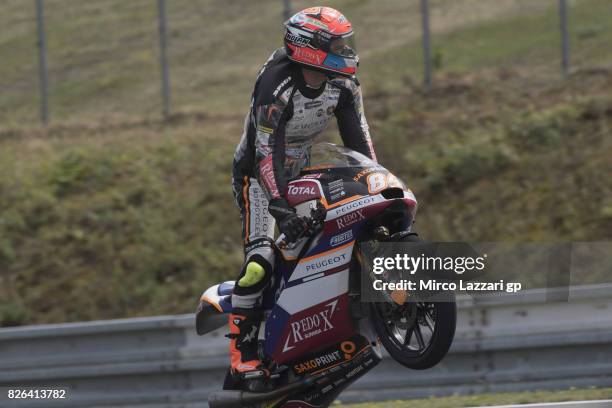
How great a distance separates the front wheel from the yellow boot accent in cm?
79

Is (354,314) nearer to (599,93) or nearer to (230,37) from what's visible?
(599,93)

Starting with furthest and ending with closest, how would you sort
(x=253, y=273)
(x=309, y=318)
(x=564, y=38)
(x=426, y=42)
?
(x=426, y=42), (x=564, y=38), (x=253, y=273), (x=309, y=318)

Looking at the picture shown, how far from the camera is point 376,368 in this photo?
7.64 meters

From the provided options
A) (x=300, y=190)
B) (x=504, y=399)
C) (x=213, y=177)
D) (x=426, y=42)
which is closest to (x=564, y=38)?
(x=426, y=42)

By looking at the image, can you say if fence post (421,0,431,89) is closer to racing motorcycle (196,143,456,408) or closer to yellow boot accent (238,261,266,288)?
racing motorcycle (196,143,456,408)

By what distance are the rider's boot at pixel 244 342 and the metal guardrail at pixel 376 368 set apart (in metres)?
1.26

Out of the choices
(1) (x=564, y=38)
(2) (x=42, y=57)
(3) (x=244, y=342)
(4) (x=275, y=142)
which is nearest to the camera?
(4) (x=275, y=142)

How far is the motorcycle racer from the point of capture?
616cm

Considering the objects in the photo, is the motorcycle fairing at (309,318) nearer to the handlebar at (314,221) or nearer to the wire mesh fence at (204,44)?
the handlebar at (314,221)

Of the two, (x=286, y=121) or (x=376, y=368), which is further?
(x=376, y=368)

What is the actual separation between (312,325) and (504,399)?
171 centimetres

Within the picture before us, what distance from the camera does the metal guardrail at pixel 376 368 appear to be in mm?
7230

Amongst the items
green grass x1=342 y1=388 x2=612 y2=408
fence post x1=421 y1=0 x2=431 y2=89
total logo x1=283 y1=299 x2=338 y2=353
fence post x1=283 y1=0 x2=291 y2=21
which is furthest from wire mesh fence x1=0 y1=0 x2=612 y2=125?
total logo x1=283 y1=299 x2=338 y2=353

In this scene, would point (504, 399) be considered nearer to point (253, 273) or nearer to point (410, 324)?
point (410, 324)
